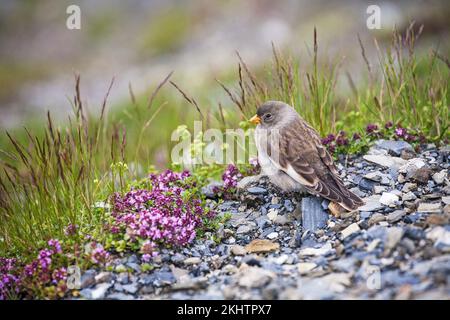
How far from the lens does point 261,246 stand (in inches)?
194

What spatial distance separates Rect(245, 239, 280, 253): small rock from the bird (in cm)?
68

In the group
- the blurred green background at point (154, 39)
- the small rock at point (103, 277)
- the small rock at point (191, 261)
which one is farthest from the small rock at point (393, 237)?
the blurred green background at point (154, 39)

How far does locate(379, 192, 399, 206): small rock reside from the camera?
5.13 meters

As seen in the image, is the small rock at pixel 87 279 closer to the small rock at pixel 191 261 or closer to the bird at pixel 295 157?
the small rock at pixel 191 261

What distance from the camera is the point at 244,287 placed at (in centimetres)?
416

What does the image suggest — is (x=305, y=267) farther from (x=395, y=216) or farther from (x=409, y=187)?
(x=409, y=187)

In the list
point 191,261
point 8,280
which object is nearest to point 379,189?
point 191,261

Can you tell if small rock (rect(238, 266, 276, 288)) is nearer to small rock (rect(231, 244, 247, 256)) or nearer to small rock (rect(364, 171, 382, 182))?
small rock (rect(231, 244, 247, 256))

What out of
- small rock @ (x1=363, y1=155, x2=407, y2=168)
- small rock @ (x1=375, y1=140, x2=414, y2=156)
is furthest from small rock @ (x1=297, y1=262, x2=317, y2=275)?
small rock @ (x1=375, y1=140, x2=414, y2=156)

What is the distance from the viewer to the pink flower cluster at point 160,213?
4.79 m

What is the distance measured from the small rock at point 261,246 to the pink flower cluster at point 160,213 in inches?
22.0

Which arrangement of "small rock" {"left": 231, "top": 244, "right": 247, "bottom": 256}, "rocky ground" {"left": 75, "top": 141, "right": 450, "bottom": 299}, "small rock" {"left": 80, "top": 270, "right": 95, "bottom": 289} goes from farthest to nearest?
"small rock" {"left": 231, "top": 244, "right": 247, "bottom": 256}
"small rock" {"left": 80, "top": 270, "right": 95, "bottom": 289}
"rocky ground" {"left": 75, "top": 141, "right": 450, "bottom": 299}

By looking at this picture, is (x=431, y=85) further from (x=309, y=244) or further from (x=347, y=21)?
(x=347, y=21)
